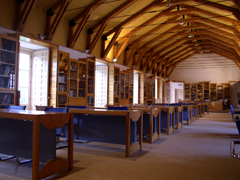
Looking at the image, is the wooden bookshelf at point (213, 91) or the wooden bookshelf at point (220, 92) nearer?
the wooden bookshelf at point (220, 92)

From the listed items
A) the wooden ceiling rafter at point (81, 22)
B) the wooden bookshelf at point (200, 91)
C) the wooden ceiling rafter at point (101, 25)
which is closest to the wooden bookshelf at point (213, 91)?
the wooden bookshelf at point (200, 91)

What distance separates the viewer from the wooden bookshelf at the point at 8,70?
531cm

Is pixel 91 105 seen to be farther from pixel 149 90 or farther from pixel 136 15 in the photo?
pixel 149 90

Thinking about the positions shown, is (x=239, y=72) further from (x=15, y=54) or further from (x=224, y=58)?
(x=15, y=54)

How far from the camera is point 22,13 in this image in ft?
20.1

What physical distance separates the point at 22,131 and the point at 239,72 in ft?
66.1

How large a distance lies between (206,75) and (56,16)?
1699 centimetres

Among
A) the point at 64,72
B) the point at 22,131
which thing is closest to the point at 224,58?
the point at 64,72

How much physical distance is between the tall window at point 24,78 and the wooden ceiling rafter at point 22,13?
1.23 m

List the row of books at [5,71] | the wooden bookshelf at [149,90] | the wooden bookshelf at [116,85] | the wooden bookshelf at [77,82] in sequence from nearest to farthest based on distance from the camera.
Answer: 1. the row of books at [5,71]
2. the wooden bookshelf at [77,82]
3. the wooden bookshelf at [116,85]
4. the wooden bookshelf at [149,90]

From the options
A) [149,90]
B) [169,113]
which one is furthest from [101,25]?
[149,90]

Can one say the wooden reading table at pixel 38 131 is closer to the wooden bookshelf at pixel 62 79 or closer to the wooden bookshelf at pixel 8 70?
the wooden bookshelf at pixel 8 70

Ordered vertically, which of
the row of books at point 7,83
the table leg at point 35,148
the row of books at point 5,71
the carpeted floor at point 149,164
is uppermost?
the row of books at point 5,71

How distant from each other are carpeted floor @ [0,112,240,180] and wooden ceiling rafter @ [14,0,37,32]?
4037mm
